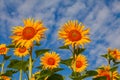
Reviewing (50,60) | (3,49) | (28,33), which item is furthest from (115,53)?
(28,33)

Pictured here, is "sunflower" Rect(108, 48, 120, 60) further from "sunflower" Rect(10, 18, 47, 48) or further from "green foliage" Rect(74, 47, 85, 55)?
"sunflower" Rect(10, 18, 47, 48)

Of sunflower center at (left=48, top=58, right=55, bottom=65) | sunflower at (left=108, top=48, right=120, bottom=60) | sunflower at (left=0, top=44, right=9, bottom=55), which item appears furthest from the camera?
sunflower at (left=0, top=44, right=9, bottom=55)

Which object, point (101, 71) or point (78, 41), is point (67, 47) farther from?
point (101, 71)

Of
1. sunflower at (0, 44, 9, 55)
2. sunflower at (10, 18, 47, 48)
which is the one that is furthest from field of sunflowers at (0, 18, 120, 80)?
sunflower at (0, 44, 9, 55)

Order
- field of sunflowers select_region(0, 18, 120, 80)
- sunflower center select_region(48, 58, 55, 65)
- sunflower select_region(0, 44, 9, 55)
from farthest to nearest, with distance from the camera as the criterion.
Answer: sunflower select_region(0, 44, 9, 55), sunflower center select_region(48, 58, 55, 65), field of sunflowers select_region(0, 18, 120, 80)

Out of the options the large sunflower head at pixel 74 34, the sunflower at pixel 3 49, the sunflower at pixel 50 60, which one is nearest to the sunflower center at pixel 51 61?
the sunflower at pixel 50 60

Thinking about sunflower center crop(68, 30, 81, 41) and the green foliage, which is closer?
the green foliage

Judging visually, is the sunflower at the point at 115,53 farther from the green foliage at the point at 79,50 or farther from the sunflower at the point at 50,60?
the green foliage at the point at 79,50
